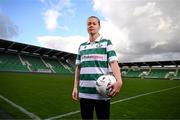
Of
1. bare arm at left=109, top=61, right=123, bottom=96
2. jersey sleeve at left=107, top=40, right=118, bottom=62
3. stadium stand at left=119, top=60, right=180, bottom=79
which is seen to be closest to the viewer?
bare arm at left=109, top=61, right=123, bottom=96

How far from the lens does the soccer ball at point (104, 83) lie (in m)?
3.31

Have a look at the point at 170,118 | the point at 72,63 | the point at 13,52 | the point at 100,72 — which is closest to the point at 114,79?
the point at 100,72

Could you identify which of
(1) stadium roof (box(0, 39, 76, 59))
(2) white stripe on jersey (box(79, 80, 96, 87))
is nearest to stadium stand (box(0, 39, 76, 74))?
(1) stadium roof (box(0, 39, 76, 59))

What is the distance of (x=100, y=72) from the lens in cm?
357

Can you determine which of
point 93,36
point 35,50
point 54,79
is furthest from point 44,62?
point 93,36

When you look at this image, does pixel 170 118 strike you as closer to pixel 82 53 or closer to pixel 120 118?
pixel 120 118

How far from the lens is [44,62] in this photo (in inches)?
2756

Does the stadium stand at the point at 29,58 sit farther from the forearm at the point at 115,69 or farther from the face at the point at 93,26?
the forearm at the point at 115,69

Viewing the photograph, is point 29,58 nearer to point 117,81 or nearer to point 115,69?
point 115,69

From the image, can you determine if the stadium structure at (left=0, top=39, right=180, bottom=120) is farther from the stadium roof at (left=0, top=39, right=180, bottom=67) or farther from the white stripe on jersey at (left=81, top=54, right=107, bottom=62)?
the white stripe on jersey at (left=81, top=54, right=107, bottom=62)

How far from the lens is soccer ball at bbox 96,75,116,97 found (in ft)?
10.9

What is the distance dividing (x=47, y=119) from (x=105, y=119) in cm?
345

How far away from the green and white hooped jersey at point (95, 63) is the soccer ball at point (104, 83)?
0.12 metres

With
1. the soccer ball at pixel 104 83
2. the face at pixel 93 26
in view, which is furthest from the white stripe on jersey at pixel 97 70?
the face at pixel 93 26
